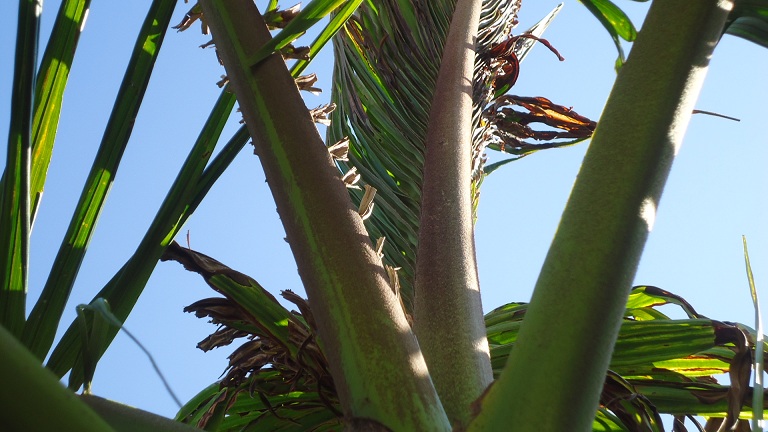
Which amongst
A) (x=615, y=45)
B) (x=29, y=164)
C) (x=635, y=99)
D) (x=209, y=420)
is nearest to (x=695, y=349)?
(x=615, y=45)

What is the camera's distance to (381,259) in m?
1.01

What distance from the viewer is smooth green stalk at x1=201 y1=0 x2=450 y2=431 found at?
0.72 metres

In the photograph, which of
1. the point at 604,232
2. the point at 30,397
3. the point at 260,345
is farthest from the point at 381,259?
the point at 30,397

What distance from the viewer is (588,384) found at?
599 mm

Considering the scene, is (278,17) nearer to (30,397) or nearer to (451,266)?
(451,266)

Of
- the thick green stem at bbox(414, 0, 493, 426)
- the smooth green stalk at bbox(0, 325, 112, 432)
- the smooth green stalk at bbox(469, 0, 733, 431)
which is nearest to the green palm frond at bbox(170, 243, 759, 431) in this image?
the thick green stem at bbox(414, 0, 493, 426)

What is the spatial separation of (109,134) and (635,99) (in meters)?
0.74

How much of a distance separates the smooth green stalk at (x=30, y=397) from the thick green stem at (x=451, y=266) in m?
0.36

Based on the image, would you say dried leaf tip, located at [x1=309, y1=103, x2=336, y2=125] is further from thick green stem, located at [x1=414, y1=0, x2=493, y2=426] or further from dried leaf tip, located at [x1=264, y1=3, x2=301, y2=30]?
thick green stem, located at [x1=414, y1=0, x2=493, y2=426]

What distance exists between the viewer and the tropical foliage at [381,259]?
0.62 metres

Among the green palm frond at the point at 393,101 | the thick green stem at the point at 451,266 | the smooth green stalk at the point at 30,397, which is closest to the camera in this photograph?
the smooth green stalk at the point at 30,397

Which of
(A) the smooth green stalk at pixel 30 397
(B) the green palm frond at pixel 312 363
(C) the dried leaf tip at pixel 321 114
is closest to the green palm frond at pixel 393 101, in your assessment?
(B) the green palm frond at pixel 312 363

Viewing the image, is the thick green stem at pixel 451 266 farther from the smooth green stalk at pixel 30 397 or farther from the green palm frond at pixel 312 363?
the smooth green stalk at pixel 30 397

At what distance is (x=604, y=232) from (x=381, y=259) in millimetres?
425
